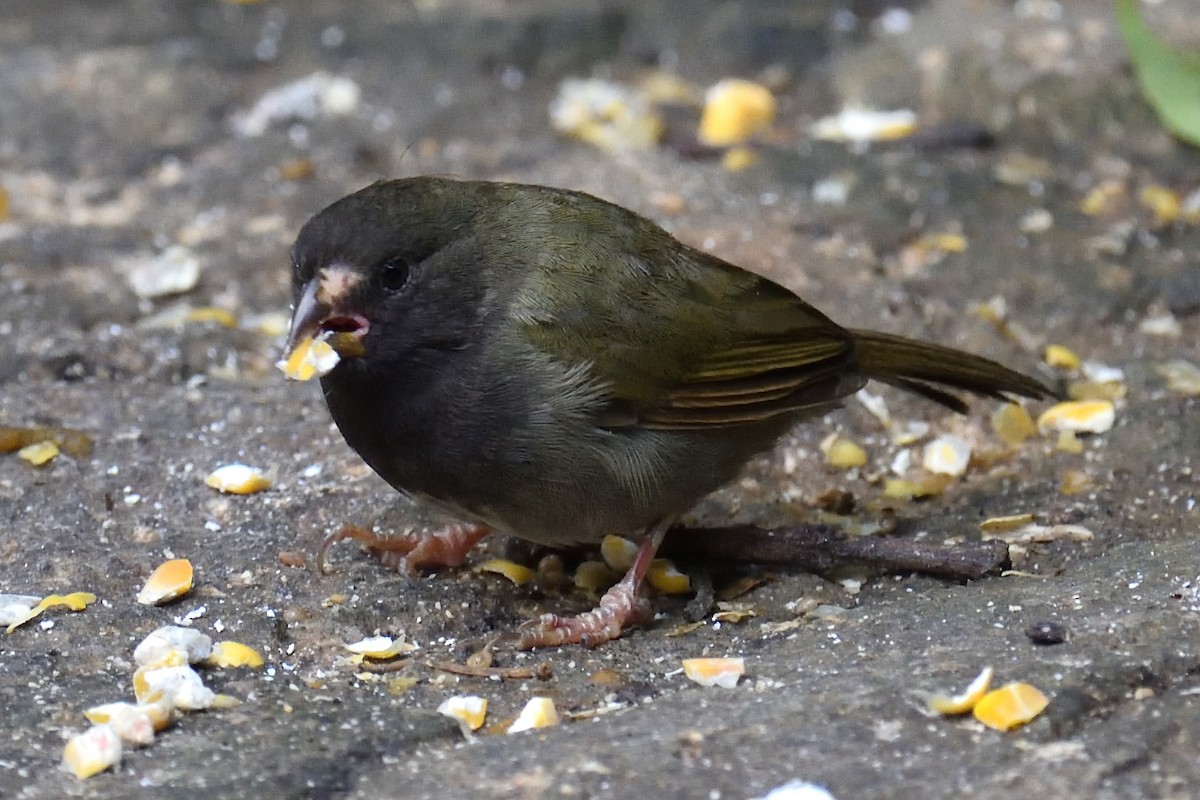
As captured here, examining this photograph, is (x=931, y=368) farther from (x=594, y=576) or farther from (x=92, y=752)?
(x=92, y=752)

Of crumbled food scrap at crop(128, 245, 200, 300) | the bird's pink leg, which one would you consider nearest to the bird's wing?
the bird's pink leg

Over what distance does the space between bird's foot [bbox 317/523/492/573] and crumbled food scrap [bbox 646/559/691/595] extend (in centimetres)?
47

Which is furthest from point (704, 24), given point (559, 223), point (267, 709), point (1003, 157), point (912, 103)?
point (267, 709)

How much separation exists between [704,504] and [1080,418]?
115 cm

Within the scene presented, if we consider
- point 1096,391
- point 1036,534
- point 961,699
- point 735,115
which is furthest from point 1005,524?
point 735,115

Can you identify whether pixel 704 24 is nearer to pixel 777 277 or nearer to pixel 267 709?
pixel 777 277

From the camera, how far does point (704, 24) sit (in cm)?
751

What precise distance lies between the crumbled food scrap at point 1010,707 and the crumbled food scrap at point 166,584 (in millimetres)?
1865

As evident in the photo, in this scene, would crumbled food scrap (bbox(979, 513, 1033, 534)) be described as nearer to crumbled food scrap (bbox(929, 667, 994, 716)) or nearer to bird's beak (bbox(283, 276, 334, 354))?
crumbled food scrap (bbox(929, 667, 994, 716))

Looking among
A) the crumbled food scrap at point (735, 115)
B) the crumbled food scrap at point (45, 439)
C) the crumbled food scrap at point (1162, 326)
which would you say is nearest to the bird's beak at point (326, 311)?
the crumbled food scrap at point (45, 439)

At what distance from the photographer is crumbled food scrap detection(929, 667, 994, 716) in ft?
9.37

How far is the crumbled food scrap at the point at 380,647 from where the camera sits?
3.46 meters

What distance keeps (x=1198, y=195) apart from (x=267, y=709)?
168 inches

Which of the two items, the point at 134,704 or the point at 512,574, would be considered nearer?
the point at 134,704
